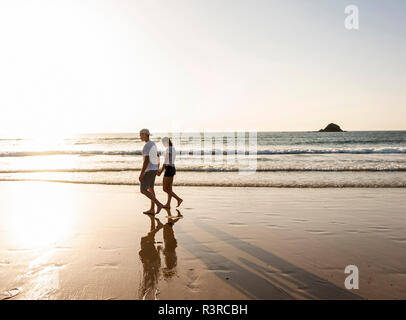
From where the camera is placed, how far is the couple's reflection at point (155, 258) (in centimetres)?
383

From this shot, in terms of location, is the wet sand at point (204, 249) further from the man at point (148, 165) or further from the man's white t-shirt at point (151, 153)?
the man's white t-shirt at point (151, 153)

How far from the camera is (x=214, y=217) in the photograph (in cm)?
766

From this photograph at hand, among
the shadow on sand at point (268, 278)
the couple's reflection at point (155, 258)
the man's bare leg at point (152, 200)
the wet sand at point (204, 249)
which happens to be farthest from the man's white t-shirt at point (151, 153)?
the shadow on sand at point (268, 278)

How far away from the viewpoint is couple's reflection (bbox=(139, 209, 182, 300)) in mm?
3830

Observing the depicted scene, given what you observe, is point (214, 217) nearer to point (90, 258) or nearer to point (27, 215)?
point (90, 258)
